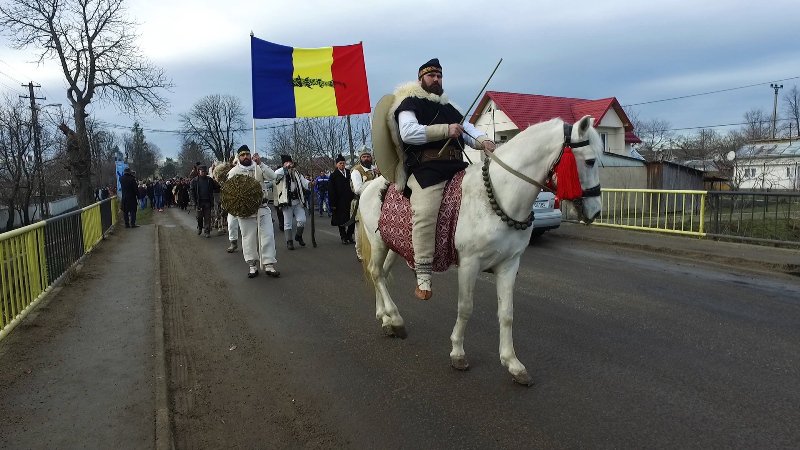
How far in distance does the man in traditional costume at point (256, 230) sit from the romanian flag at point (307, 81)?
1005 mm

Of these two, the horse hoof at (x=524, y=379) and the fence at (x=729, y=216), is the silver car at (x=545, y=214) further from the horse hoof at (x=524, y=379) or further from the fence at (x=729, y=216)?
the horse hoof at (x=524, y=379)

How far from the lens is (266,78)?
9867mm

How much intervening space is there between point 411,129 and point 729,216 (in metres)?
9.92

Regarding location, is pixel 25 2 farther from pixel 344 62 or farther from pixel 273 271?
pixel 273 271

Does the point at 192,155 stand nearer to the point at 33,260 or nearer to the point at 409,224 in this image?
the point at 33,260

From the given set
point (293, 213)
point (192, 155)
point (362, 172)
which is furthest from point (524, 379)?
point (192, 155)

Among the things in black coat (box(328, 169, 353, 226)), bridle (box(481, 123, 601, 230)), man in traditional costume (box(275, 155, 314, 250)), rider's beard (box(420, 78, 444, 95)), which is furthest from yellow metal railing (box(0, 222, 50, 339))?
black coat (box(328, 169, 353, 226))

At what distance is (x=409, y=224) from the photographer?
432 cm

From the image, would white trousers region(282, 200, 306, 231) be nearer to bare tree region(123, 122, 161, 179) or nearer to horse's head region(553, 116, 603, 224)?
horse's head region(553, 116, 603, 224)

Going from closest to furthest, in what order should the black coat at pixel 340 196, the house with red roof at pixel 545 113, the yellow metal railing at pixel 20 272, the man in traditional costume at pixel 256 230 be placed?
the yellow metal railing at pixel 20 272 → the man in traditional costume at pixel 256 230 → the black coat at pixel 340 196 → the house with red roof at pixel 545 113

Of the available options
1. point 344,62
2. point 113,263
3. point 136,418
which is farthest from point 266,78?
point 136,418

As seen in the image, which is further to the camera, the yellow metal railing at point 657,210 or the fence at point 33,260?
the yellow metal railing at point 657,210

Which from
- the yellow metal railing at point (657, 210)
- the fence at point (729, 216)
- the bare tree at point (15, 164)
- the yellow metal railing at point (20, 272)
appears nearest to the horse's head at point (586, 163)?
the yellow metal railing at point (20, 272)

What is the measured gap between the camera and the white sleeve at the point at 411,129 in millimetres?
3865
